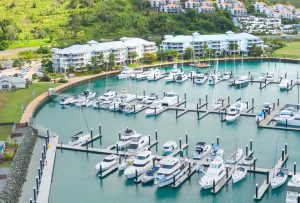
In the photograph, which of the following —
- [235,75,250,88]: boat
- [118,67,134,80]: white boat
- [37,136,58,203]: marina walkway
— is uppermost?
[118,67,134,80]: white boat

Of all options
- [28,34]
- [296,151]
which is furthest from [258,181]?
[28,34]

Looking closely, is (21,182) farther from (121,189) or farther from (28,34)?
(28,34)

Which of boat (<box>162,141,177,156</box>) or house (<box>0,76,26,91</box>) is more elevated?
house (<box>0,76,26,91</box>)

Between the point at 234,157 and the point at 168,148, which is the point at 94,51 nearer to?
the point at 168,148

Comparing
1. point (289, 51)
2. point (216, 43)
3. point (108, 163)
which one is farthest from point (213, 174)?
point (289, 51)

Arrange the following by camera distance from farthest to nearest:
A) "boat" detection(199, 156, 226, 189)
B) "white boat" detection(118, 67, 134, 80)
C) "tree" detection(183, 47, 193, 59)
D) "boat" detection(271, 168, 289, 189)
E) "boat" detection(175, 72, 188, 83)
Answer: "tree" detection(183, 47, 193, 59)
"white boat" detection(118, 67, 134, 80)
"boat" detection(175, 72, 188, 83)
"boat" detection(199, 156, 226, 189)
"boat" detection(271, 168, 289, 189)

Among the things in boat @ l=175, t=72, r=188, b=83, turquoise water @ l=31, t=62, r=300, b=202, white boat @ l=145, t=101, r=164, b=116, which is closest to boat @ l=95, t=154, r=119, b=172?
turquoise water @ l=31, t=62, r=300, b=202

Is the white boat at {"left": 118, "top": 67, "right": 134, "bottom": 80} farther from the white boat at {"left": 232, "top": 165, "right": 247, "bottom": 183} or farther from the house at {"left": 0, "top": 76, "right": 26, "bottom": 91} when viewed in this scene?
the white boat at {"left": 232, "top": 165, "right": 247, "bottom": 183}
